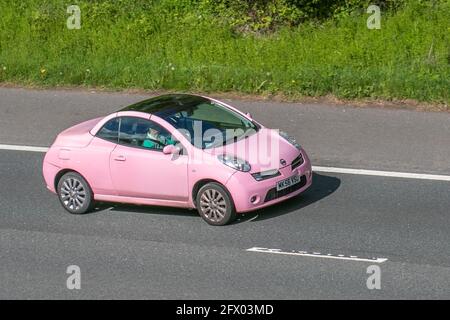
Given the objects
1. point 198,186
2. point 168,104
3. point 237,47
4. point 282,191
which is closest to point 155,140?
point 168,104

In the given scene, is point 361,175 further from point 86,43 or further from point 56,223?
point 86,43

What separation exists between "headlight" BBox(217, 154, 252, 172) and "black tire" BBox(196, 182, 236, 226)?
0.33m

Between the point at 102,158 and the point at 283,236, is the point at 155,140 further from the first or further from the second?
the point at 283,236

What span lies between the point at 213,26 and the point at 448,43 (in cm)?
495

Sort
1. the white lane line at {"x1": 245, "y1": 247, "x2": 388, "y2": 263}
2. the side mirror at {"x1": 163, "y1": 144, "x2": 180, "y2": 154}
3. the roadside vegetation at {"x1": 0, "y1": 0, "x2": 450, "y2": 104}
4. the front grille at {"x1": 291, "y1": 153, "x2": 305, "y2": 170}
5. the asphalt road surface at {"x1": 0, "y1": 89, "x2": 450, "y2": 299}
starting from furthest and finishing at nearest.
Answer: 1. the roadside vegetation at {"x1": 0, "y1": 0, "x2": 450, "y2": 104}
2. the front grille at {"x1": 291, "y1": 153, "x2": 305, "y2": 170}
3. the side mirror at {"x1": 163, "y1": 144, "x2": 180, "y2": 154}
4. the white lane line at {"x1": 245, "y1": 247, "x2": 388, "y2": 263}
5. the asphalt road surface at {"x1": 0, "y1": 89, "x2": 450, "y2": 299}

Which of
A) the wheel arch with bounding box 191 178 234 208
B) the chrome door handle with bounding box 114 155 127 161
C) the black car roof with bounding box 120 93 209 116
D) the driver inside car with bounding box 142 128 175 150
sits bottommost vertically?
the wheel arch with bounding box 191 178 234 208

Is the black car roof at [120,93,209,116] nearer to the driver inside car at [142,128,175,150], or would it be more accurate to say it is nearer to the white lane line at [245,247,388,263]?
the driver inside car at [142,128,175,150]

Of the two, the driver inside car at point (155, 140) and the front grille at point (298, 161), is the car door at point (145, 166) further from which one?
the front grille at point (298, 161)

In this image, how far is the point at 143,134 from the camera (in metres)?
15.9

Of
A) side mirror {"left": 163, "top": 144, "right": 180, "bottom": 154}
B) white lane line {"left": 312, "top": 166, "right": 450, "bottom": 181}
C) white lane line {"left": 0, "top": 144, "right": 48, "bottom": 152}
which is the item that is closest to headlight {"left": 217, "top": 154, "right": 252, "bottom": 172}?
side mirror {"left": 163, "top": 144, "right": 180, "bottom": 154}

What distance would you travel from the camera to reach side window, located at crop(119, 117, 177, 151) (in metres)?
15.7

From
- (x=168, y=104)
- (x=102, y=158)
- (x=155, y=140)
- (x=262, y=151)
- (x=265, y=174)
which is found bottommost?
(x=265, y=174)

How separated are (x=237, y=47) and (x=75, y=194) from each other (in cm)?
733

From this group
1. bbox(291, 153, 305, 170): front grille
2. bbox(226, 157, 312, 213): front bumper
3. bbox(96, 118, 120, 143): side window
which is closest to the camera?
bbox(226, 157, 312, 213): front bumper
